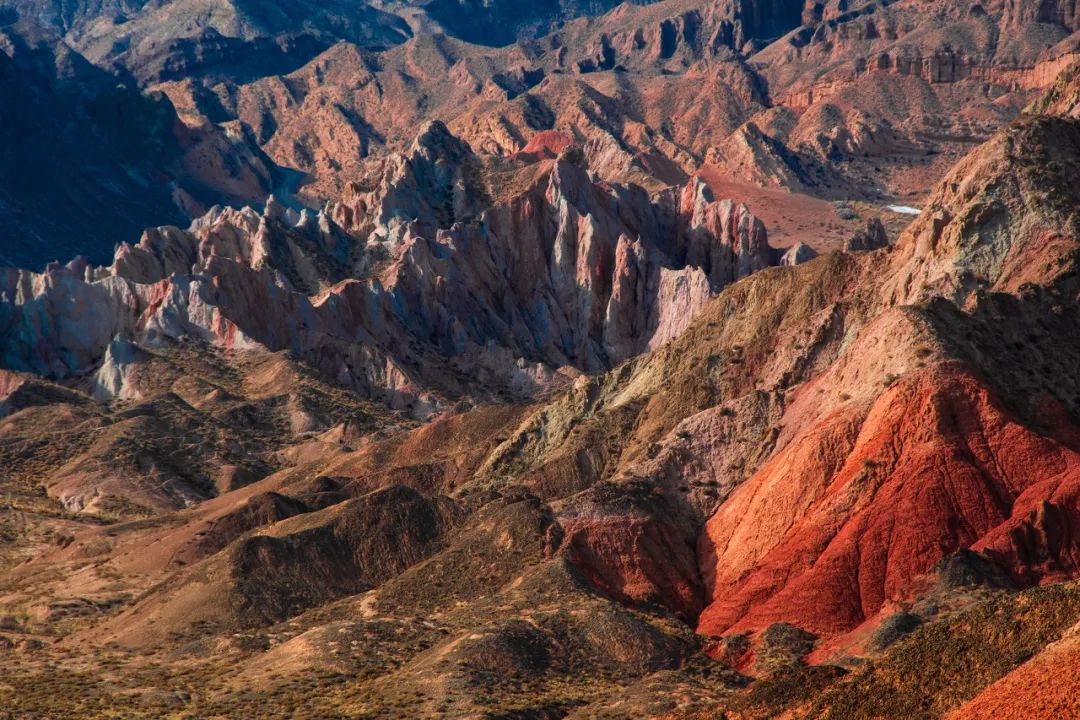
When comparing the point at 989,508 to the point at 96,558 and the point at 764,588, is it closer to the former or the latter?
the point at 764,588

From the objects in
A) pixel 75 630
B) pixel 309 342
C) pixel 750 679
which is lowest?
pixel 750 679

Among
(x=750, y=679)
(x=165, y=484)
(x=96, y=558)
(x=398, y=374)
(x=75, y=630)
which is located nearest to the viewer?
(x=750, y=679)

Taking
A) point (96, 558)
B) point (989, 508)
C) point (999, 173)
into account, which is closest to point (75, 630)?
point (96, 558)

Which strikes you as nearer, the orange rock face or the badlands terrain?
the badlands terrain

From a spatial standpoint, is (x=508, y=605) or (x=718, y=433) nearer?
(x=508, y=605)

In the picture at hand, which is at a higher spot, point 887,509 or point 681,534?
point 887,509

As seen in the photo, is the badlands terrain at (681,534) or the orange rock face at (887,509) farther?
the orange rock face at (887,509)

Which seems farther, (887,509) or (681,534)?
(681,534)

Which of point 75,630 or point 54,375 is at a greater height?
point 54,375

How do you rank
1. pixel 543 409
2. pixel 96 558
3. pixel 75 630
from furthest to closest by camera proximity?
pixel 543 409, pixel 96 558, pixel 75 630

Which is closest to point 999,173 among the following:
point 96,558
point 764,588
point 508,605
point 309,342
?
point 764,588
